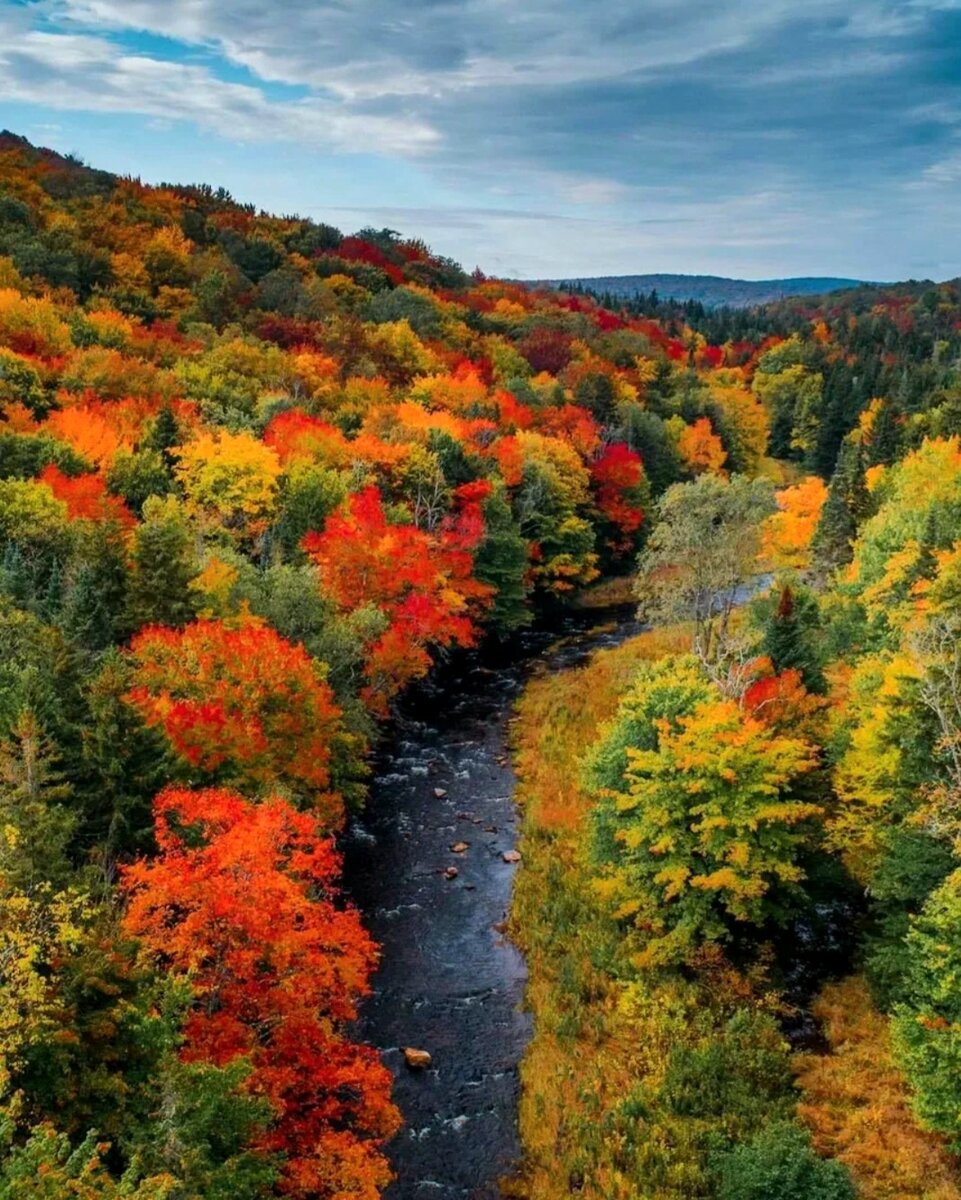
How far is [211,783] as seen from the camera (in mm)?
33250

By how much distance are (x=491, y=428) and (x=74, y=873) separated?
6227cm

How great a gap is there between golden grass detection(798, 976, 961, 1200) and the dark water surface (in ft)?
29.9

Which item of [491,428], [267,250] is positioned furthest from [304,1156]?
[267,250]

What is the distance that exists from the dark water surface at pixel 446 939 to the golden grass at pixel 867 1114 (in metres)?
9.11

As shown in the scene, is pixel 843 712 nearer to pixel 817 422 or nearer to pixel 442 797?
pixel 442 797

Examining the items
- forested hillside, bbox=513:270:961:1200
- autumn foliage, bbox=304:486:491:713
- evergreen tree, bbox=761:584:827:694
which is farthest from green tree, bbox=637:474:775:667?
autumn foliage, bbox=304:486:491:713

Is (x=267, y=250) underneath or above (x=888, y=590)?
above

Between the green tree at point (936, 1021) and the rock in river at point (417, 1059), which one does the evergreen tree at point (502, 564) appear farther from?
the green tree at point (936, 1021)

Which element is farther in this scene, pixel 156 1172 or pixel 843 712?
pixel 843 712

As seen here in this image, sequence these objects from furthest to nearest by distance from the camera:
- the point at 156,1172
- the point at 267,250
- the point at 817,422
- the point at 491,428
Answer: the point at 817,422
the point at 267,250
the point at 491,428
the point at 156,1172

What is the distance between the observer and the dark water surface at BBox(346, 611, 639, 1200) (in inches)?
1096

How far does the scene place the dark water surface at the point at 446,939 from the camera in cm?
2783

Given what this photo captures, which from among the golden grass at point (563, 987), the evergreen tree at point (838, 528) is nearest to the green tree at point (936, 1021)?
the golden grass at point (563, 987)

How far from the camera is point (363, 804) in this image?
45500mm
